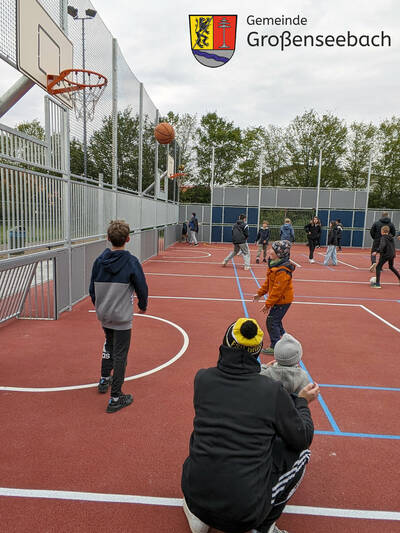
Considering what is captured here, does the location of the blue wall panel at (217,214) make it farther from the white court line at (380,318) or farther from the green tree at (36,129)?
the green tree at (36,129)

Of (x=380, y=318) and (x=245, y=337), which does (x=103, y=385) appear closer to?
(x=245, y=337)

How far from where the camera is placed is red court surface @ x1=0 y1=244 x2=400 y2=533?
9.21 feet

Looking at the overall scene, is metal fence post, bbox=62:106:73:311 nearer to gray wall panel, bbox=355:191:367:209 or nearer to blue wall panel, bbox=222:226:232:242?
blue wall panel, bbox=222:226:232:242

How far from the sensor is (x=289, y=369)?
3094 millimetres

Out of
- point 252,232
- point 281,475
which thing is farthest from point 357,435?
point 252,232

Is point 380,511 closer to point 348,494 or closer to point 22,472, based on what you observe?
point 348,494

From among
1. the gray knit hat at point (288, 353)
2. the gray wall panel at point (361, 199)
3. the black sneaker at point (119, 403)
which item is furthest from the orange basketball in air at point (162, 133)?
the gray wall panel at point (361, 199)

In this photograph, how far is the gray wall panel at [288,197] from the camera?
28047mm

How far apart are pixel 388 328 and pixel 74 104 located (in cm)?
842

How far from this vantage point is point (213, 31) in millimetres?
13836

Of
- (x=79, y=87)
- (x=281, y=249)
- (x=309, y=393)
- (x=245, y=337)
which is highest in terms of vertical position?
(x=79, y=87)

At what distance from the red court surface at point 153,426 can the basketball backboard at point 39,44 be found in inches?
188

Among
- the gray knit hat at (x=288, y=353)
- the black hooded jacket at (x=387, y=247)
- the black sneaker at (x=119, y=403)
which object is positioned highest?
the black hooded jacket at (x=387, y=247)

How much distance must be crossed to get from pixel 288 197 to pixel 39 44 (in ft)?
74.7
